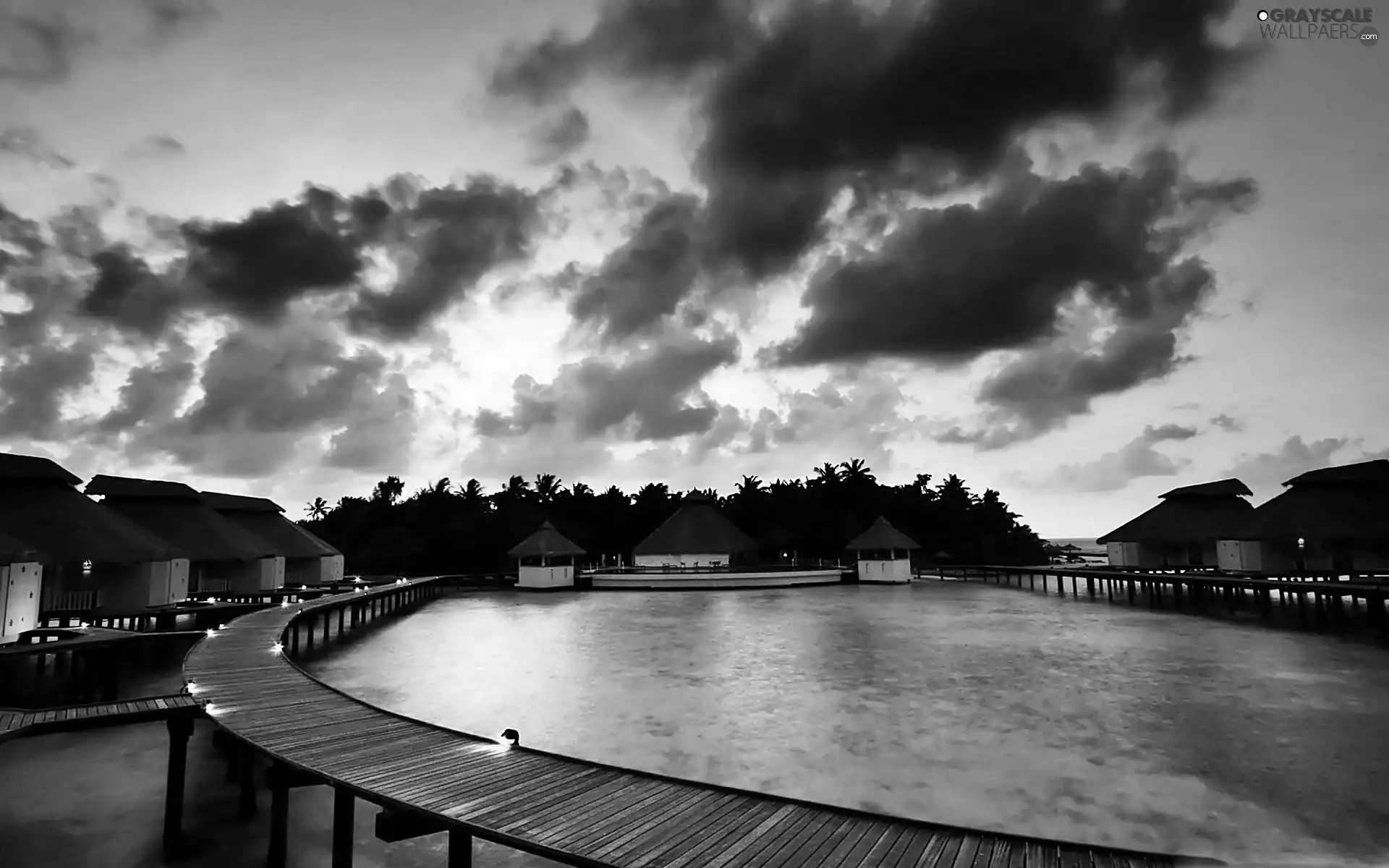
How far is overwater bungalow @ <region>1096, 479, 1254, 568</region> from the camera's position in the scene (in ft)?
130

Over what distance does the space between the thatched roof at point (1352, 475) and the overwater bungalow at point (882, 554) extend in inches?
746

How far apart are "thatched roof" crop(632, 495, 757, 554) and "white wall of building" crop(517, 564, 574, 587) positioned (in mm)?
5894

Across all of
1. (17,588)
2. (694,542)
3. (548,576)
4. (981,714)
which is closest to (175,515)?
(17,588)

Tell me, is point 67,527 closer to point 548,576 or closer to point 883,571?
point 548,576

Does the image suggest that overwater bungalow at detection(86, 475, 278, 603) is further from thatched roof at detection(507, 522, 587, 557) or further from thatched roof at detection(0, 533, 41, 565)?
thatched roof at detection(507, 522, 587, 557)

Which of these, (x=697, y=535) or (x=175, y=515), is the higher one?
(x=175, y=515)

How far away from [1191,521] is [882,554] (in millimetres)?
17384

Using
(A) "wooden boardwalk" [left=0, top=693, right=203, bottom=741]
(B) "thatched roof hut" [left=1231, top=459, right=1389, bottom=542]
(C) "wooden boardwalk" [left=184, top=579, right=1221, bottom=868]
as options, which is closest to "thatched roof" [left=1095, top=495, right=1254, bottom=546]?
(B) "thatched roof hut" [left=1231, top=459, right=1389, bottom=542]

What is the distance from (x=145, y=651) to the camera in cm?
1927

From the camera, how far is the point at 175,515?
1081 inches

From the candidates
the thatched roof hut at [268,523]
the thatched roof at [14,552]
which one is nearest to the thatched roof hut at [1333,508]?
the thatched roof at [14,552]

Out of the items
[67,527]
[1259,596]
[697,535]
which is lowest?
[1259,596]

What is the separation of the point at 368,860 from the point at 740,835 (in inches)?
167

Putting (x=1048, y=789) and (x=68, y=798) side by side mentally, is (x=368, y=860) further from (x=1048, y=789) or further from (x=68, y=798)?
(x=1048, y=789)
